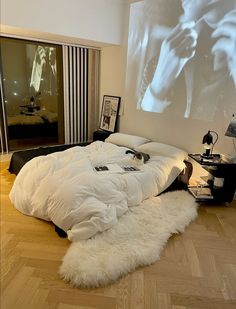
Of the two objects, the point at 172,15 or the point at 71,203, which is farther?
the point at 172,15

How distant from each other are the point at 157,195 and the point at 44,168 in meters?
1.30

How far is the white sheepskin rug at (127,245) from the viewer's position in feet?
5.27

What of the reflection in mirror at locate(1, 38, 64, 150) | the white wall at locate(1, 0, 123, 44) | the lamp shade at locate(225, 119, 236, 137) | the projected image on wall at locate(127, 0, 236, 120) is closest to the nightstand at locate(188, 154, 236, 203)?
the lamp shade at locate(225, 119, 236, 137)

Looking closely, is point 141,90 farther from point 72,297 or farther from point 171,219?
point 72,297

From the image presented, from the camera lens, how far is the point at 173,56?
3.39m

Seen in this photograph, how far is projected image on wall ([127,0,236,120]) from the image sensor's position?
111 inches

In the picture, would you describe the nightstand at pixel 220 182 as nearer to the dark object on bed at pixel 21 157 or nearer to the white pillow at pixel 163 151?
the white pillow at pixel 163 151

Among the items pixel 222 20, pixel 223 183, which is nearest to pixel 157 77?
pixel 222 20

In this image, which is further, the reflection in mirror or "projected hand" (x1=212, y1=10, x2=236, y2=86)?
the reflection in mirror

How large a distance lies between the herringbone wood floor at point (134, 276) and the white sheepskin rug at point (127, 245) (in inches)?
2.6

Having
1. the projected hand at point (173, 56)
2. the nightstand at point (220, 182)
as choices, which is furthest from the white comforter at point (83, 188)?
the projected hand at point (173, 56)

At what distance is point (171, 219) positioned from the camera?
226 centimetres

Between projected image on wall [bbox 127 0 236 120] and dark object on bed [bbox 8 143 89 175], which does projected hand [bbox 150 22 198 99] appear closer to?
projected image on wall [bbox 127 0 236 120]

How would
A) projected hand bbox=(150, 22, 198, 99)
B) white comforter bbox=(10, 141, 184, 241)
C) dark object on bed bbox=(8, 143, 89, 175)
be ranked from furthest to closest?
projected hand bbox=(150, 22, 198, 99) < dark object on bed bbox=(8, 143, 89, 175) < white comforter bbox=(10, 141, 184, 241)
